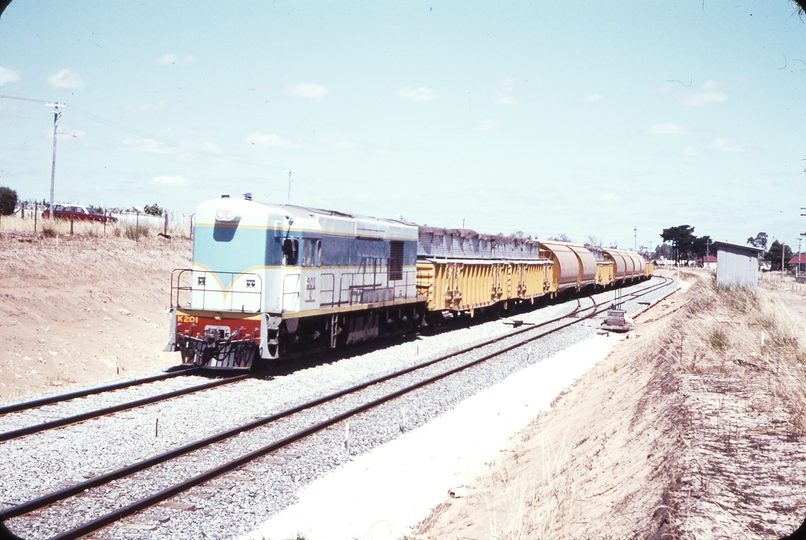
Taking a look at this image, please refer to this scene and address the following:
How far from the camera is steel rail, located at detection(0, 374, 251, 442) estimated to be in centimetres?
916

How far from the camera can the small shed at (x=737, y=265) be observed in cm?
3103

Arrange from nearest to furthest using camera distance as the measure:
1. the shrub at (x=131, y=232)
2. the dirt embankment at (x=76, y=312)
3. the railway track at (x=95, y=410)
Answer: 1. the railway track at (x=95, y=410)
2. the dirt embankment at (x=76, y=312)
3. the shrub at (x=131, y=232)

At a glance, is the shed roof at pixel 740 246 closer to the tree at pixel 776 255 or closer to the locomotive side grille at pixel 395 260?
the locomotive side grille at pixel 395 260

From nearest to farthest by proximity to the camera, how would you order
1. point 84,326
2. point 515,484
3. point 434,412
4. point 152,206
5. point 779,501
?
point 779,501 < point 515,484 < point 434,412 < point 84,326 < point 152,206

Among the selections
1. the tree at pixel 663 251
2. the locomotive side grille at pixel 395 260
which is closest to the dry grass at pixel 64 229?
the locomotive side grille at pixel 395 260

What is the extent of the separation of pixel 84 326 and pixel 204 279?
5.92 m

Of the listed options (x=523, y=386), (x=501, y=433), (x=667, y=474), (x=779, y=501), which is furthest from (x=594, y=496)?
(x=523, y=386)

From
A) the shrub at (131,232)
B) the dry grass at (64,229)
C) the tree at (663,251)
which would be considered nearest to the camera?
the dry grass at (64,229)

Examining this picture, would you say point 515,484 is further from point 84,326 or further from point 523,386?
point 84,326

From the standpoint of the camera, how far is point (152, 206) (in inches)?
2227

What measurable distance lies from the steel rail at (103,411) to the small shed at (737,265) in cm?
2639

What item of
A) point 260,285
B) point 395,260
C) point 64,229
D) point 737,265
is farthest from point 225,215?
point 737,265

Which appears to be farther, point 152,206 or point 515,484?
point 152,206

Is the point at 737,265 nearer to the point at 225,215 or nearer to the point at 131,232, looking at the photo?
the point at 225,215
